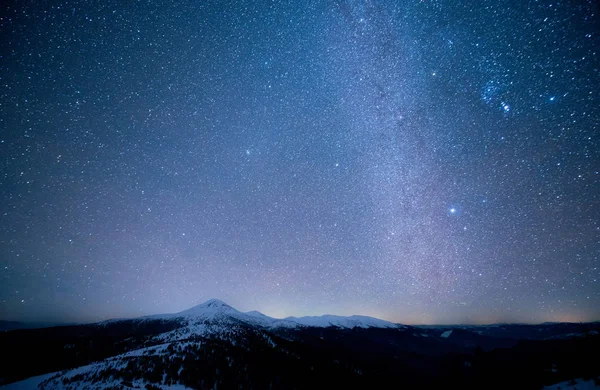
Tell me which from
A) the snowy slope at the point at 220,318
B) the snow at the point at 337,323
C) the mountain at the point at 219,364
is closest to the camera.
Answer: the mountain at the point at 219,364

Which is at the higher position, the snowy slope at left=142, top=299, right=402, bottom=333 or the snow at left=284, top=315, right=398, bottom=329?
the snowy slope at left=142, top=299, right=402, bottom=333

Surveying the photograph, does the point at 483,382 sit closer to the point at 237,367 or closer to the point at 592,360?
the point at 592,360

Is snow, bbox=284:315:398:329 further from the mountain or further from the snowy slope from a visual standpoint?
the mountain

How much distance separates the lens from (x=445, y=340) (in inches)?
5148

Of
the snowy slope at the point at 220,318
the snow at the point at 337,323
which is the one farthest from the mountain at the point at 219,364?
the snow at the point at 337,323

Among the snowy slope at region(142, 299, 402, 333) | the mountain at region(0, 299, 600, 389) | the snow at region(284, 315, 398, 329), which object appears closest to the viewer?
the mountain at region(0, 299, 600, 389)

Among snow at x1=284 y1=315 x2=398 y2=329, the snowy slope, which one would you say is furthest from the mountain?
snow at x1=284 y1=315 x2=398 y2=329

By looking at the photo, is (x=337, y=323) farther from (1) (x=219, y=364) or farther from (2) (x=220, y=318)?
(1) (x=219, y=364)

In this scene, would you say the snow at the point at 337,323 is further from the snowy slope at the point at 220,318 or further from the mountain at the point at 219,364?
the mountain at the point at 219,364

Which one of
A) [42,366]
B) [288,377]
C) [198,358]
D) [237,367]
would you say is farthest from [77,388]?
[42,366]

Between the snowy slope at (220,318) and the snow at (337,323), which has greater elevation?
the snowy slope at (220,318)

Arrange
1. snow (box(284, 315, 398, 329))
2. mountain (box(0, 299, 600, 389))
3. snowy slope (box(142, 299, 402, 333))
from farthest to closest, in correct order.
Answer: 1. snow (box(284, 315, 398, 329))
2. snowy slope (box(142, 299, 402, 333))
3. mountain (box(0, 299, 600, 389))

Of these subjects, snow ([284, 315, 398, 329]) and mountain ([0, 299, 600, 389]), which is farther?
snow ([284, 315, 398, 329])

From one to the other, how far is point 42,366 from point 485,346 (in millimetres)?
171147
